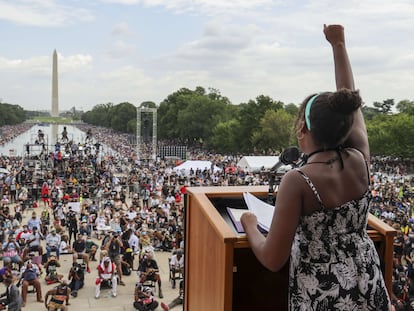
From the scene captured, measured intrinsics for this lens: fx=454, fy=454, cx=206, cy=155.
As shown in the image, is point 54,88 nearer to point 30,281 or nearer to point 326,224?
point 30,281

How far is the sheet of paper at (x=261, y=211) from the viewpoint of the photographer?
6.00ft

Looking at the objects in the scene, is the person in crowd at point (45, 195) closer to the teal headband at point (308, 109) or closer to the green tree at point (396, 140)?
the teal headband at point (308, 109)

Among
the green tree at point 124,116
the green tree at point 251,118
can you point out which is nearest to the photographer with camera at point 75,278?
the green tree at point 251,118

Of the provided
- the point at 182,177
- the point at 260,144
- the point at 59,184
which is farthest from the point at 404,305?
the point at 260,144

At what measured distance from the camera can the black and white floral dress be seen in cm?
155

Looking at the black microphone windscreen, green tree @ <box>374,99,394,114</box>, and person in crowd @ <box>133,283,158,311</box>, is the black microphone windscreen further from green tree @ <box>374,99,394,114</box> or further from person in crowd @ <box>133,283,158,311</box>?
green tree @ <box>374,99,394,114</box>

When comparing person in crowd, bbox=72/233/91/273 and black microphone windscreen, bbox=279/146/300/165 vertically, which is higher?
black microphone windscreen, bbox=279/146/300/165

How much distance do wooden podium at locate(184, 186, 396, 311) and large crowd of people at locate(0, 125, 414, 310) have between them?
0.75 ft

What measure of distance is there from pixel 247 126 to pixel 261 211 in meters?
56.9

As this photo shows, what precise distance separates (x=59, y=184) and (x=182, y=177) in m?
7.82

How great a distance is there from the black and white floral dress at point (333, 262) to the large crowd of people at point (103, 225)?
0.64 meters

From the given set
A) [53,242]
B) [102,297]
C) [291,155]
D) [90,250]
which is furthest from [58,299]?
[291,155]

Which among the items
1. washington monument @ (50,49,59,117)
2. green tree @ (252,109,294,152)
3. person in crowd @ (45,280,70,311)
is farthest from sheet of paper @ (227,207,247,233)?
washington monument @ (50,49,59,117)

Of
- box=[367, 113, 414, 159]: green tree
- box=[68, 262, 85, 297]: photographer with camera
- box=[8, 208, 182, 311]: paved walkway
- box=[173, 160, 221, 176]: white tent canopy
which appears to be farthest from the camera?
box=[367, 113, 414, 159]: green tree
